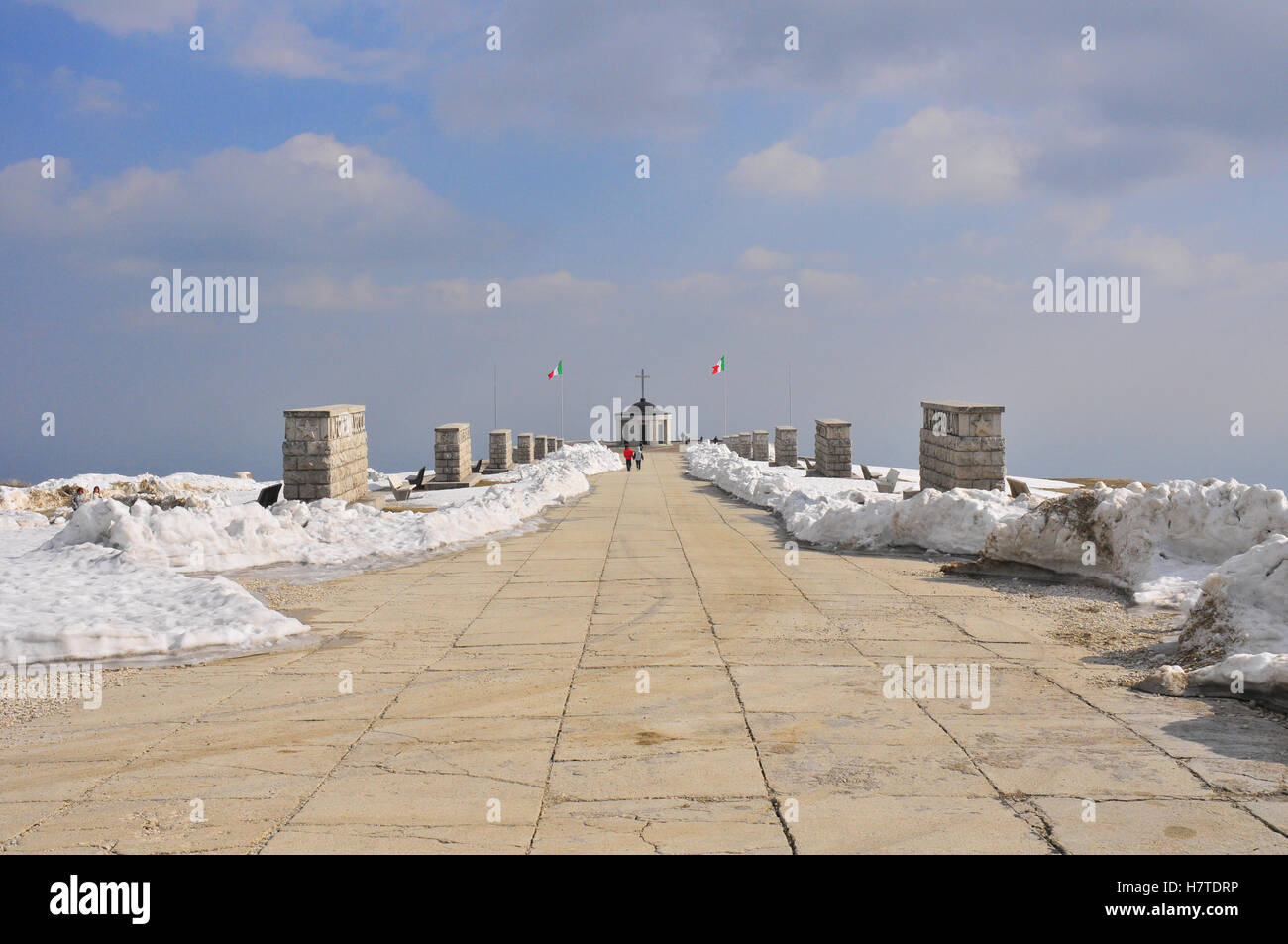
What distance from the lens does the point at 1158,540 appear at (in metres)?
9.88

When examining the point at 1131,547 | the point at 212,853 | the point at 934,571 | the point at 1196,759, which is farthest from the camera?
the point at 934,571

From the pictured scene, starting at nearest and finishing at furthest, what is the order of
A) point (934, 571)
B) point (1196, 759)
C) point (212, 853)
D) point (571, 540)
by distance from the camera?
point (212, 853) < point (1196, 759) < point (934, 571) < point (571, 540)

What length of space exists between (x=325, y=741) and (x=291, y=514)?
9.61 metres

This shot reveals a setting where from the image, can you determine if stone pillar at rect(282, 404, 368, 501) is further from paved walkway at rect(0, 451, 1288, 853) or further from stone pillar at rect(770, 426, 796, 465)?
stone pillar at rect(770, 426, 796, 465)

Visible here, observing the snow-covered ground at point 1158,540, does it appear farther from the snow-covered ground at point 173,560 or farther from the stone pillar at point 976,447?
the snow-covered ground at point 173,560

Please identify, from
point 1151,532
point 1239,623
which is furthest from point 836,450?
point 1239,623

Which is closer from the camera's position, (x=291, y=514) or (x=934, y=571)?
(x=934, y=571)

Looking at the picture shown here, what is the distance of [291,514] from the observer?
14.1 meters

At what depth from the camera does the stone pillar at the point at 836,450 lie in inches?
1257

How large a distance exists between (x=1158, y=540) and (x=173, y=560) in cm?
1202

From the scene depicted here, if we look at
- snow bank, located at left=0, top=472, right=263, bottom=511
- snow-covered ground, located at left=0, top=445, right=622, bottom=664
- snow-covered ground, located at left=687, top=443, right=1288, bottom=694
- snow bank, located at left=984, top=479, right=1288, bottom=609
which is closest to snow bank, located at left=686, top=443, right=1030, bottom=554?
snow-covered ground, located at left=687, top=443, right=1288, bottom=694
